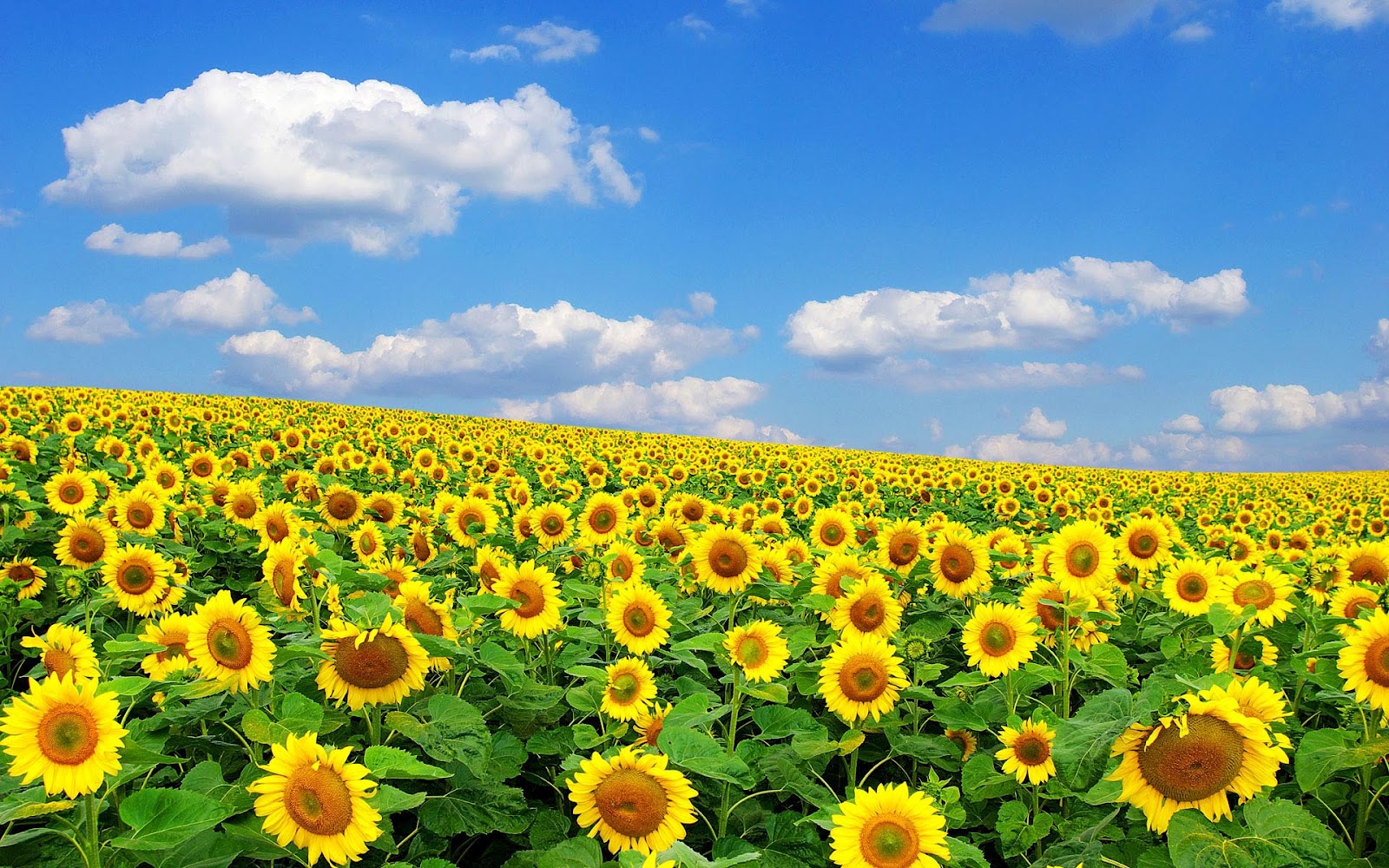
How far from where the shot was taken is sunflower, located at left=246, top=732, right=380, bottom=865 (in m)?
2.76

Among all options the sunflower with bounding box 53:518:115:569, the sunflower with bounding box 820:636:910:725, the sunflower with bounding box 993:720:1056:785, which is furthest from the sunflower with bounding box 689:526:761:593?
the sunflower with bounding box 53:518:115:569

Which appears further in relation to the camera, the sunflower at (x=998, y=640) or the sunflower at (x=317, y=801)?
the sunflower at (x=998, y=640)

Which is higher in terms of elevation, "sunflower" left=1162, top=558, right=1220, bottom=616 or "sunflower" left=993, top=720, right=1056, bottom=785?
"sunflower" left=1162, top=558, right=1220, bottom=616

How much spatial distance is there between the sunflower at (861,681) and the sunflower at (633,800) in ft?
3.99

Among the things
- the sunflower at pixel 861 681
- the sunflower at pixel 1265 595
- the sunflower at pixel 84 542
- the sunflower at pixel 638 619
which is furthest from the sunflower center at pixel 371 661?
the sunflower at pixel 84 542

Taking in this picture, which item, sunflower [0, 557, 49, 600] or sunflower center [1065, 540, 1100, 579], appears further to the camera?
sunflower [0, 557, 49, 600]

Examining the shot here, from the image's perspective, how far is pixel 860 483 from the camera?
1702 centimetres

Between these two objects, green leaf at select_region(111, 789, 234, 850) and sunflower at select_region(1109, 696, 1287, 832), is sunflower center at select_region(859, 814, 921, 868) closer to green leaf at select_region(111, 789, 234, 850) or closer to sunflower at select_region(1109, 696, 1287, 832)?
sunflower at select_region(1109, 696, 1287, 832)

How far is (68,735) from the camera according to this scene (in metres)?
2.78

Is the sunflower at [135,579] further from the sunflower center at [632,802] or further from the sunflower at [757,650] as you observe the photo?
the sunflower center at [632,802]

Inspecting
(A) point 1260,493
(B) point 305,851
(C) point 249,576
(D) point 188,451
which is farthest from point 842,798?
(A) point 1260,493

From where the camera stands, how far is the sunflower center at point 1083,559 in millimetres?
5336

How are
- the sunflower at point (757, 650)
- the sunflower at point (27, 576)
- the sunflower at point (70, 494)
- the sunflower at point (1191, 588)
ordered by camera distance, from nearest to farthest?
the sunflower at point (757, 650)
the sunflower at point (1191, 588)
the sunflower at point (27, 576)
the sunflower at point (70, 494)

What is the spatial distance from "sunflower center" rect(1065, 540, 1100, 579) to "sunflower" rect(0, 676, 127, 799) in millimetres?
4769
